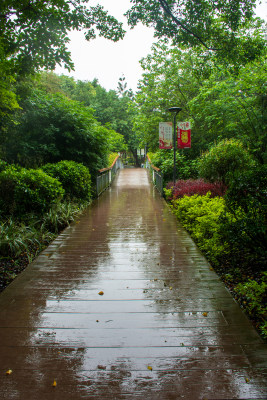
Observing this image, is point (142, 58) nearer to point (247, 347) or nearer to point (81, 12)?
point (81, 12)

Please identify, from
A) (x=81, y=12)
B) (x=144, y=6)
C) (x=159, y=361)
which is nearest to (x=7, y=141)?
(x=81, y=12)

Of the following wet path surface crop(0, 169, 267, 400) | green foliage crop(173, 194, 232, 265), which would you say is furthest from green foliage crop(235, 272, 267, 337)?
green foliage crop(173, 194, 232, 265)

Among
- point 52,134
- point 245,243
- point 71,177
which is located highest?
point 52,134

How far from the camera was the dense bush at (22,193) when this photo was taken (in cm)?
533

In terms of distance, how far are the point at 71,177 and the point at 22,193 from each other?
110 inches

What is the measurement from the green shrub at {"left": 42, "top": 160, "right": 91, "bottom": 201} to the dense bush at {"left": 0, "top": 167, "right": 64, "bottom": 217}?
1.83 metres

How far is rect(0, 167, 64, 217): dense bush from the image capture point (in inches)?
210

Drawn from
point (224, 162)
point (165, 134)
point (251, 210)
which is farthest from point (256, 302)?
point (165, 134)

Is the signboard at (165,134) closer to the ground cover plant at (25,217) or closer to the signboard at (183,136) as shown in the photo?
the signboard at (183,136)

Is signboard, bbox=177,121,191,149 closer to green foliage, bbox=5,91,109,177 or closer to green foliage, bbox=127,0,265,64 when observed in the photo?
green foliage, bbox=5,91,109,177

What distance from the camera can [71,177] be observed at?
805 centimetres

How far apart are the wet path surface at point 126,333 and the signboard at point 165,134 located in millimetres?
8815

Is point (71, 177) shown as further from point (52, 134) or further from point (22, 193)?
point (22, 193)

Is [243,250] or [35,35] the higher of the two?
[35,35]
